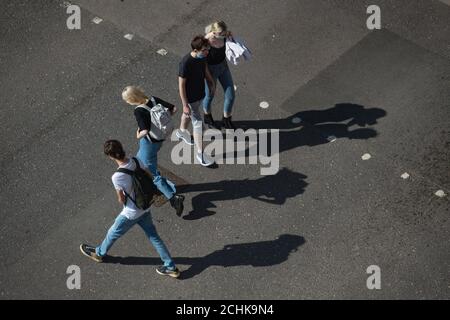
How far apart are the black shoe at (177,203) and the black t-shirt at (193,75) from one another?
1299 mm

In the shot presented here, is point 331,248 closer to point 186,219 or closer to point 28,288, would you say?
point 186,219

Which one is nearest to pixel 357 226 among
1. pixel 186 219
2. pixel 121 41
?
pixel 186 219

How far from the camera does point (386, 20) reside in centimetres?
1246

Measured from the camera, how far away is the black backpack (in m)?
8.55

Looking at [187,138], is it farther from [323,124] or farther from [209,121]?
[323,124]

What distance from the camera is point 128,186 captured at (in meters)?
8.53

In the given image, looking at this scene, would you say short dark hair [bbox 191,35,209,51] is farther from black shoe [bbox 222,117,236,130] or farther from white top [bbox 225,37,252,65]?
black shoe [bbox 222,117,236,130]

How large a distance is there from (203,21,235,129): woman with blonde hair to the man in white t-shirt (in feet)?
6.98

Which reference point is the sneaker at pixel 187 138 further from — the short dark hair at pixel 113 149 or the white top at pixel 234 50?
the short dark hair at pixel 113 149

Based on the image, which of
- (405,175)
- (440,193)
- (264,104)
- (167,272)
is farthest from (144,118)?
(440,193)

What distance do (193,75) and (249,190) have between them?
1.77 metres

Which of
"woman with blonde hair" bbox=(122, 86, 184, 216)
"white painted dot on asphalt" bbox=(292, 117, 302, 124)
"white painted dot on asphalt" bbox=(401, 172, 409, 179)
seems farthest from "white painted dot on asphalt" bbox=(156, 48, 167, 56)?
"white painted dot on asphalt" bbox=(401, 172, 409, 179)

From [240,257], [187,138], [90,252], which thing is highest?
[187,138]

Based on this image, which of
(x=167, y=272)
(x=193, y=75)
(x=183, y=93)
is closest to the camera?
(x=167, y=272)
